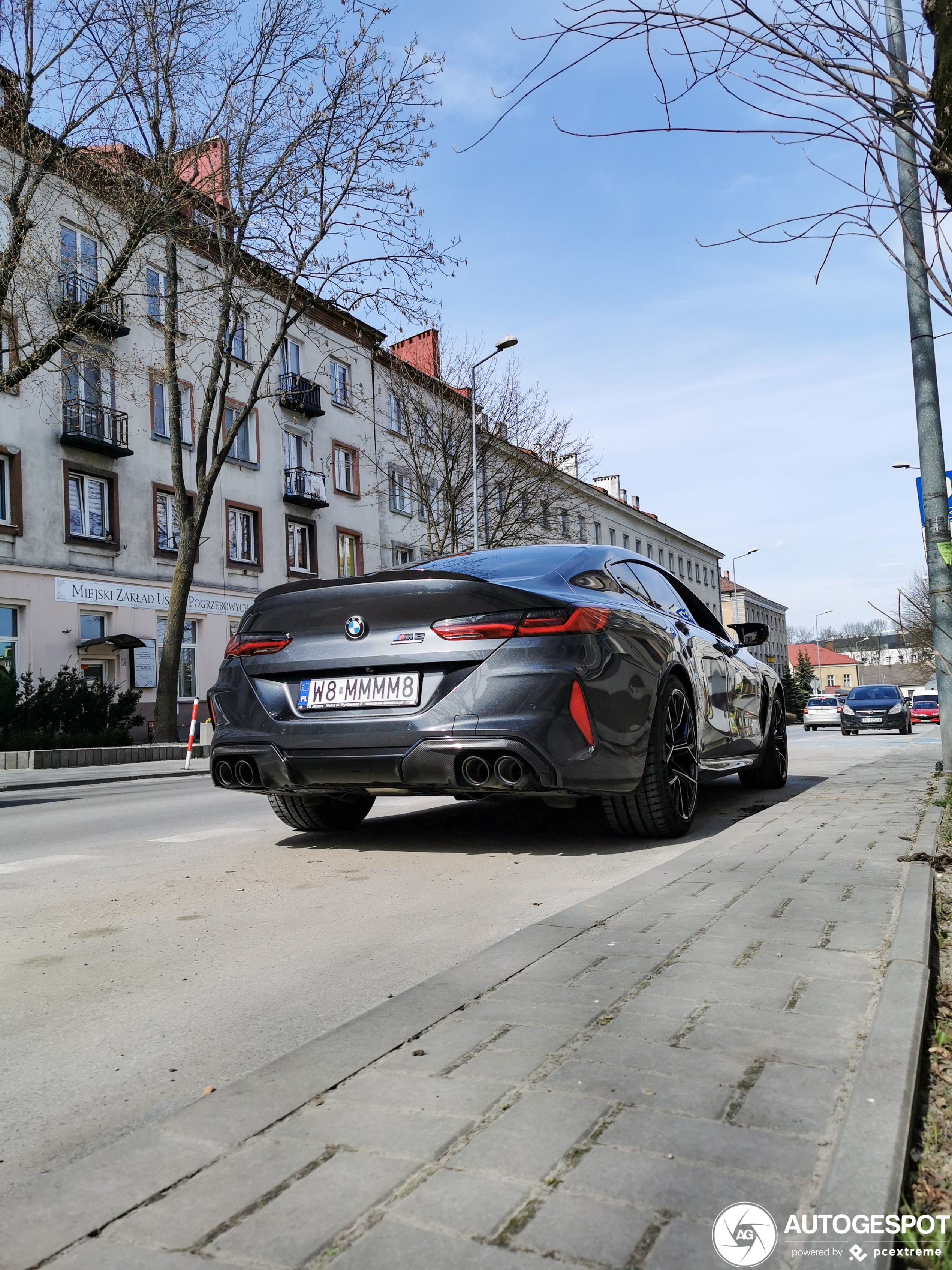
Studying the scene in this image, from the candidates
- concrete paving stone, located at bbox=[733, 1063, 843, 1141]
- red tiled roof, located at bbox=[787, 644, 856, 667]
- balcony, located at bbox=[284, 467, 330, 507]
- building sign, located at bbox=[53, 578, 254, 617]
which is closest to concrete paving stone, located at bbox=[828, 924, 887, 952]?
concrete paving stone, located at bbox=[733, 1063, 843, 1141]

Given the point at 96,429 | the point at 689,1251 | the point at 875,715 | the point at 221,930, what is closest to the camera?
the point at 689,1251

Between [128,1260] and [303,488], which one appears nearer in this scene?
[128,1260]

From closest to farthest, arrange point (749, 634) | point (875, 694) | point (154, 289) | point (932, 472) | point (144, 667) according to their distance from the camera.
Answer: point (749, 634)
point (932, 472)
point (154, 289)
point (144, 667)
point (875, 694)

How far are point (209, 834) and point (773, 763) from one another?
4.32 meters

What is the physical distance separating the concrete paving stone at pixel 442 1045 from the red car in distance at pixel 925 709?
46032mm

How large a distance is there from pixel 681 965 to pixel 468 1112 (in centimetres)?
108

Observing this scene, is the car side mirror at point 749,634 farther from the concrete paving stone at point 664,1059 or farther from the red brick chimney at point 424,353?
the red brick chimney at point 424,353

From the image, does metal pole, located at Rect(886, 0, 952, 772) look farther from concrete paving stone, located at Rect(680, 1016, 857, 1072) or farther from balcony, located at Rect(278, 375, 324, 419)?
balcony, located at Rect(278, 375, 324, 419)

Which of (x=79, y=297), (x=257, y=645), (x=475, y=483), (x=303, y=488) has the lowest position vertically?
(x=257, y=645)

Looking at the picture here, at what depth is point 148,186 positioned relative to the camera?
1783 centimetres

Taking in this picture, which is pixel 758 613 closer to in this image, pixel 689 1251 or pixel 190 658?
pixel 190 658

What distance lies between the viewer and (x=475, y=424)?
108 ft

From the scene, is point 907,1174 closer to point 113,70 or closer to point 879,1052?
point 879,1052

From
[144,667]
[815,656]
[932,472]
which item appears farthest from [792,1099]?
[815,656]
